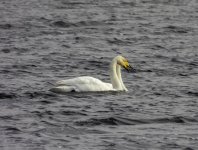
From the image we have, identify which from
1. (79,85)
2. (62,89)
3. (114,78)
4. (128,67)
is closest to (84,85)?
(79,85)

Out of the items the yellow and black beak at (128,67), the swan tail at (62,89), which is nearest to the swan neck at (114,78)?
the yellow and black beak at (128,67)

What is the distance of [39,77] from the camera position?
24.3 m

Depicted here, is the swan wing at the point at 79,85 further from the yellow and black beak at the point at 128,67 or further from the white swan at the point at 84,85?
the yellow and black beak at the point at 128,67

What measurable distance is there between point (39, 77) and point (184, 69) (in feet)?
14.4

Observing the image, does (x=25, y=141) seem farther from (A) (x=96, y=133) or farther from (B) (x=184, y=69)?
(B) (x=184, y=69)

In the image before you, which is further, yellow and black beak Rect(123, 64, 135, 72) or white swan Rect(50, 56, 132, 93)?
yellow and black beak Rect(123, 64, 135, 72)

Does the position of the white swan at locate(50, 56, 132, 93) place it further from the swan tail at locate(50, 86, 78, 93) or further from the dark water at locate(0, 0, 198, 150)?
the dark water at locate(0, 0, 198, 150)

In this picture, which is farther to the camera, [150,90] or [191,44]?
[191,44]

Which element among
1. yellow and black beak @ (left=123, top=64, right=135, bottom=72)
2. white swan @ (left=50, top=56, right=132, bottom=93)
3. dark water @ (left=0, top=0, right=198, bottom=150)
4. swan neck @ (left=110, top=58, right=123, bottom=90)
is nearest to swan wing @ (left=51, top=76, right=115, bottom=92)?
white swan @ (left=50, top=56, right=132, bottom=93)

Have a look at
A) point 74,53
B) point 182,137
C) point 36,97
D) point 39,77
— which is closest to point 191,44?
point 74,53

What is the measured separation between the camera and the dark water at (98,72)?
17.6 meters

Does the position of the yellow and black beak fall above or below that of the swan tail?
above

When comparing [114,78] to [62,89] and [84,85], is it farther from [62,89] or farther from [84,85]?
[62,89]

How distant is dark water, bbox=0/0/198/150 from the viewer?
1758 cm
